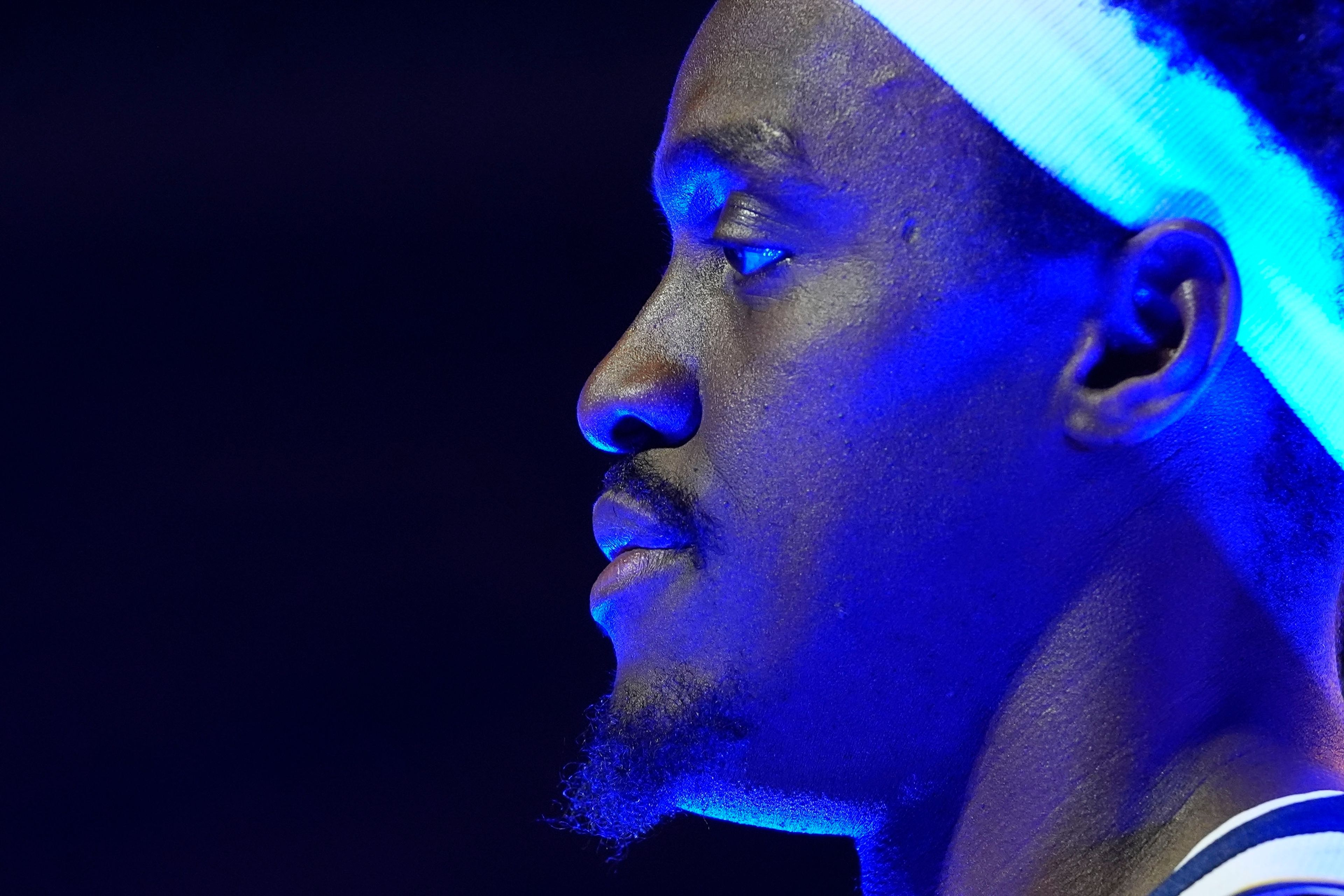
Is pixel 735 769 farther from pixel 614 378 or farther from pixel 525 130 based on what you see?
pixel 525 130

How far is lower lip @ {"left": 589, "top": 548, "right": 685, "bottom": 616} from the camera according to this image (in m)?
1.76

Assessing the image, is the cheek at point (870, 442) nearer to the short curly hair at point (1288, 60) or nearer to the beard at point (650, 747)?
the beard at point (650, 747)

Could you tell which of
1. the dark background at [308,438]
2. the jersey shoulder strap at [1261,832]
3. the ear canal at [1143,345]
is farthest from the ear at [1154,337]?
the dark background at [308,438]

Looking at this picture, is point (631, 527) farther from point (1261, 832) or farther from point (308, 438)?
point (308, 438)

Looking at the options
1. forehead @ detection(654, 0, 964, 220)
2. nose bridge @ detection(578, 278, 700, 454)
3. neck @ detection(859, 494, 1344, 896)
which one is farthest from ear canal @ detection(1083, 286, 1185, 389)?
nose bridge @ detection(578, 278, 700, 454)

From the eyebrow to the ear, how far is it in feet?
1.26

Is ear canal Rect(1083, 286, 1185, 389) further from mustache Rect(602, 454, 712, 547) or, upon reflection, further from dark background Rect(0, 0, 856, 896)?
dark background Rect(0, 0, 856, 896)

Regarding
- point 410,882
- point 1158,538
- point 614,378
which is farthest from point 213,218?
point 1158,538

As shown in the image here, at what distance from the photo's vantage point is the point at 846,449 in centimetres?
165

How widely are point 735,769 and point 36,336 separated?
243 cm

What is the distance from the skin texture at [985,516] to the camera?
1.60 meters

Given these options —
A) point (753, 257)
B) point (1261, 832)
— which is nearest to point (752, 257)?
point (753, 257)

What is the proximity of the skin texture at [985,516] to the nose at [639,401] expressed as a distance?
65 millimetres

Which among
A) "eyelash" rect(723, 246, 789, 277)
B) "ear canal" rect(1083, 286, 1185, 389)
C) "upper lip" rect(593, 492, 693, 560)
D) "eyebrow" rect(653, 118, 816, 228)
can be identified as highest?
"eyebrow" rect(653, 118, 816, 228)
